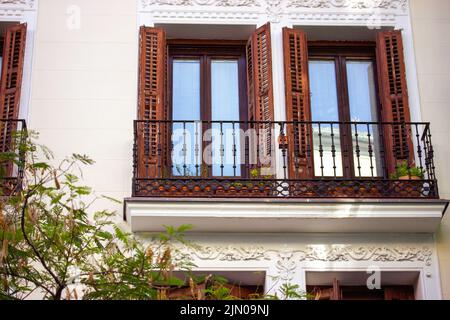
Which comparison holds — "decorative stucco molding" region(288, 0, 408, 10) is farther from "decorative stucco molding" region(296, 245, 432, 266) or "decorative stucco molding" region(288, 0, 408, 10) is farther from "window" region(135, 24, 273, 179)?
"decorative stucco molding" region(296, 245, 432, 266)

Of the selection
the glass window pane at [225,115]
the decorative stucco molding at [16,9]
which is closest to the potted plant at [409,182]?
the glass window pane at [225,115]

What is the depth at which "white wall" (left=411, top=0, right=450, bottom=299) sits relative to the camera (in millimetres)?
10487

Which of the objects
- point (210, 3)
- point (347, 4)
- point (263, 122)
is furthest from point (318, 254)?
point (210, 3)

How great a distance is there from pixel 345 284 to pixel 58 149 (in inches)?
134

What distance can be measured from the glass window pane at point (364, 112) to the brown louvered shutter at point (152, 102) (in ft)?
Result: 7.03

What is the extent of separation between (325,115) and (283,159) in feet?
4.19

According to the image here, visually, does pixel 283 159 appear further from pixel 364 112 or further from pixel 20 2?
pixel 20 2

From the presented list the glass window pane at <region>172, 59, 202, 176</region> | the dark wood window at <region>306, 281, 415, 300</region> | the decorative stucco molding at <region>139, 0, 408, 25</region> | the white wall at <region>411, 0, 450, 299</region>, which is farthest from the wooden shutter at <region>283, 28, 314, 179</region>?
the white wall at <region>411, 0, 450, 299</region>

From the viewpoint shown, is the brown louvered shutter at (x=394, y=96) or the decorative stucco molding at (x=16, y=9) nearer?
the brown louvered shutter at (x=394, y=96)

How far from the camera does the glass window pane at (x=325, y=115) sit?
1102 cm

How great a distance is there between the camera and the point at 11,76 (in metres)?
11.0

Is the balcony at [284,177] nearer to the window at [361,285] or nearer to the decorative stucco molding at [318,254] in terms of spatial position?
the decorative stucco molding at [318,254]

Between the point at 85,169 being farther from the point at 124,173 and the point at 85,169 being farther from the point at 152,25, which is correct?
the point at 152,25

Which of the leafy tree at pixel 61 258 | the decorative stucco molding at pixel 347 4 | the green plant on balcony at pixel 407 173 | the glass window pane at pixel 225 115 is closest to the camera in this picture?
the leafy tree at pixel 61 258
